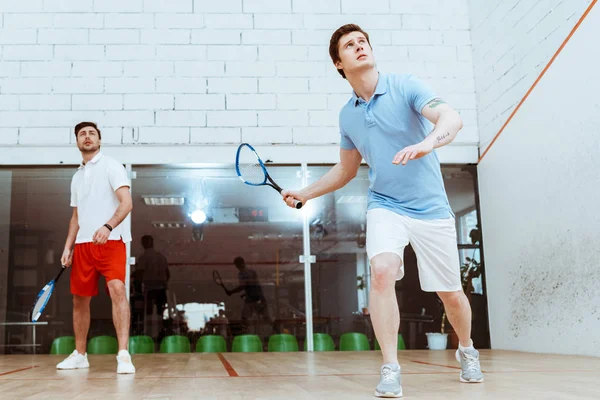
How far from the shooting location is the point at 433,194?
6.40ft

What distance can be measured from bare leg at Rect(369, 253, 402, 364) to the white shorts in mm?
58

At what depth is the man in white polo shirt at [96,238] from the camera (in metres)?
2.81

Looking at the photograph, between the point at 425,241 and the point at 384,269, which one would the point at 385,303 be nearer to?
the point at 384,269

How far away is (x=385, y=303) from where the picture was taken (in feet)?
5.89

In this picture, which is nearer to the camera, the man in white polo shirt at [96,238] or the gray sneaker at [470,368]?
the gray sneaker at [470,368]

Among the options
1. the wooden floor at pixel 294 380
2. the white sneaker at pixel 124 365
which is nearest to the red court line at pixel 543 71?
the wooden floor at pixel 294 380

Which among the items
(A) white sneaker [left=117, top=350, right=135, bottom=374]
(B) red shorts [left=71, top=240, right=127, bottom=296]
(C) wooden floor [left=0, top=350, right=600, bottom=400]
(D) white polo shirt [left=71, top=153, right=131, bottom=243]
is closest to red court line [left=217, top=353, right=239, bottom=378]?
(C) wooden floor [left=0, top=350, right=600, bottom=400]

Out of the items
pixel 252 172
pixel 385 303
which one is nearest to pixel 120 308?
pixel 252 172

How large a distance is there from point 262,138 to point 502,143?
1572 mm

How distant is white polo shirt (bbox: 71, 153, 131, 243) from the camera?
9.54 feet

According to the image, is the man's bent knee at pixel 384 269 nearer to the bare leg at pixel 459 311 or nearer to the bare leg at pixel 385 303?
the bare leg at pixel 385 303

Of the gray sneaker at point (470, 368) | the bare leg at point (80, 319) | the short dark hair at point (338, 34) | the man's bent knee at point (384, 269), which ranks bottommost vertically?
the gray sneaker at point (470, 368)

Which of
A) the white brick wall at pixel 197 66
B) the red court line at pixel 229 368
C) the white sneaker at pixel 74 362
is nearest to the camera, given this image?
the red court line at pixel 229 368

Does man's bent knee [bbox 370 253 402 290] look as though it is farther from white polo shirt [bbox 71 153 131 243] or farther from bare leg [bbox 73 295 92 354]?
bare leg [bbox 73 295 92 354]
